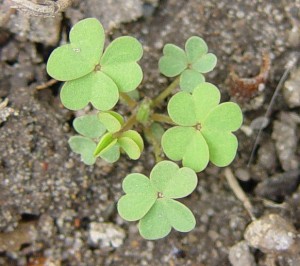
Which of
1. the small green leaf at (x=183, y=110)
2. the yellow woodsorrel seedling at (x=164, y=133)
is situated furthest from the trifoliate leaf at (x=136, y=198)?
the small green leaf at (x=183, y=110)

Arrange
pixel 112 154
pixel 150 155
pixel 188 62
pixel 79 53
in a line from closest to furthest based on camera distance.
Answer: pixel 79 53, pixel 112 154, pixel 188 62, pixel 150 155

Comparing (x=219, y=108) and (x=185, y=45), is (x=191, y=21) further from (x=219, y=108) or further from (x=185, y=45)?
(x=219, y=108)

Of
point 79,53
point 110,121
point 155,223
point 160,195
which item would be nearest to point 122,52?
point 79,53

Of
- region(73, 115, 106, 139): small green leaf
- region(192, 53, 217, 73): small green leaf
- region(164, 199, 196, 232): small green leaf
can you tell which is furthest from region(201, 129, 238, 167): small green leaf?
region(73, 115, 106, 139): small green leaf

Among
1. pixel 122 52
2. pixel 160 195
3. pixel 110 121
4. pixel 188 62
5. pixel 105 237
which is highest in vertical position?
pixel 122 52

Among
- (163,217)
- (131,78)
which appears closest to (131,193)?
(163,217)

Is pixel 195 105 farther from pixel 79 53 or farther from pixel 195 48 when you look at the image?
pixel 79 53

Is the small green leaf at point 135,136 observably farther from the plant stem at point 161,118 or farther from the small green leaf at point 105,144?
the plant stem at point 161,118
